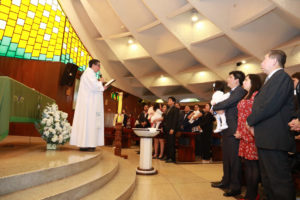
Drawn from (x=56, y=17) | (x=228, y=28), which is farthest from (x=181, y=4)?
(x=56, y=17)

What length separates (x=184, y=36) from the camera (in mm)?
9680

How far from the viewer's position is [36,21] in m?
8.41

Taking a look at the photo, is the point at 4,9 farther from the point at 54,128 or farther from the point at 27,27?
the point at 54,128

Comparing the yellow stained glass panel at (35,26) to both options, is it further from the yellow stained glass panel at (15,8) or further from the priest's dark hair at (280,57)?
the priest's dark hair at (280,57)

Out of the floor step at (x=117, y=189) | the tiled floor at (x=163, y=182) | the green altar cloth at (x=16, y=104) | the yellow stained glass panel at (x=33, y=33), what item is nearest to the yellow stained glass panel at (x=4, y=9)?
the yellow stained glass panel at (x=33, y=33)

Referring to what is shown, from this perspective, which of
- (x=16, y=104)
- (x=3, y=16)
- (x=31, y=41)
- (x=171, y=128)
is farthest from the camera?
(x=31, y=41)

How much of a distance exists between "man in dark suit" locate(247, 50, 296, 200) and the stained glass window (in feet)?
27.0

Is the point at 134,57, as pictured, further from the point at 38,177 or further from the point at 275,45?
the point at 38,177

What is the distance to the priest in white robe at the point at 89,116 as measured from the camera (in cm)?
340

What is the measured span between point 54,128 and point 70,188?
1.72 m

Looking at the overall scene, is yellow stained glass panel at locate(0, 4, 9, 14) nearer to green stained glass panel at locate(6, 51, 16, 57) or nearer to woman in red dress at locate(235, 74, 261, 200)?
green stained glass panel at locate(6, 51, 16, 57)

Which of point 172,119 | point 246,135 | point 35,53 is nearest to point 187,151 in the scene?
point 172,119

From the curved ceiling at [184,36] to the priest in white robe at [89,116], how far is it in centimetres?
610

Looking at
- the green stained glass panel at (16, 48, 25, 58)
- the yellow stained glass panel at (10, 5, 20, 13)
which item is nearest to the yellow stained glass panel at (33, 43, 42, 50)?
the green stained glass panel at (16, 48, 25, 58)
